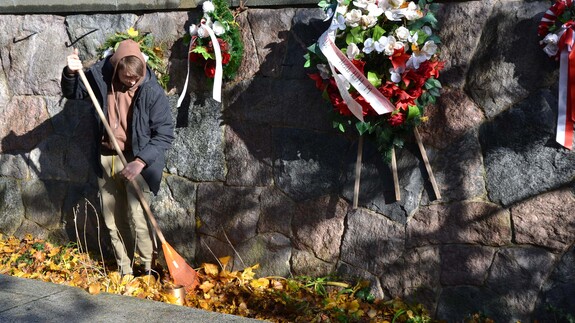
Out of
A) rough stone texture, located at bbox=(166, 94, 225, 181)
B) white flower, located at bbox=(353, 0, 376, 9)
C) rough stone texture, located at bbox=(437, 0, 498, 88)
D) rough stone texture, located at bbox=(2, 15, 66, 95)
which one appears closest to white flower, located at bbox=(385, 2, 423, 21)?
white flower, located at bbox=(353, 0, 376, 9)

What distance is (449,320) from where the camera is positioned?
4.04m

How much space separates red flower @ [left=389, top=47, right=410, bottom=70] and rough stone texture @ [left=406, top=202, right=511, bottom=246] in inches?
32.2

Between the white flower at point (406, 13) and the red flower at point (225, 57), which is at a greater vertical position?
the white flower at point (406, 13)

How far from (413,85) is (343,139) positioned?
0.58 meters

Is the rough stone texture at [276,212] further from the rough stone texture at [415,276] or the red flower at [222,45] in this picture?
the red flower at [222,45]

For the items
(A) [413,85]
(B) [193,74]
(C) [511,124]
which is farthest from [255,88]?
(C) [511,124]

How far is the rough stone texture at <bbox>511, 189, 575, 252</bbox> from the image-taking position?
3.64m

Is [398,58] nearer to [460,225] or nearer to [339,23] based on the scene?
[339,23]

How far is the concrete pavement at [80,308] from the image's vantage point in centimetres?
366

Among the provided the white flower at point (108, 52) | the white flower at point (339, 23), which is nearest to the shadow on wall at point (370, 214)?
the white flower at point (339, 23)

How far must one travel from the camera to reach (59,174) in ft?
18.0

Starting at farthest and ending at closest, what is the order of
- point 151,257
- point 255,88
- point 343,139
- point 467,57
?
point 151,257 → point 255,88 → point 343,139 → point 467,57

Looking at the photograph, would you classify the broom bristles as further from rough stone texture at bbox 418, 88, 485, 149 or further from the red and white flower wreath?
the red and white flower wreath

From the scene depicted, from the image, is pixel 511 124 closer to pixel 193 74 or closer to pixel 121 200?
pixel 193 74
